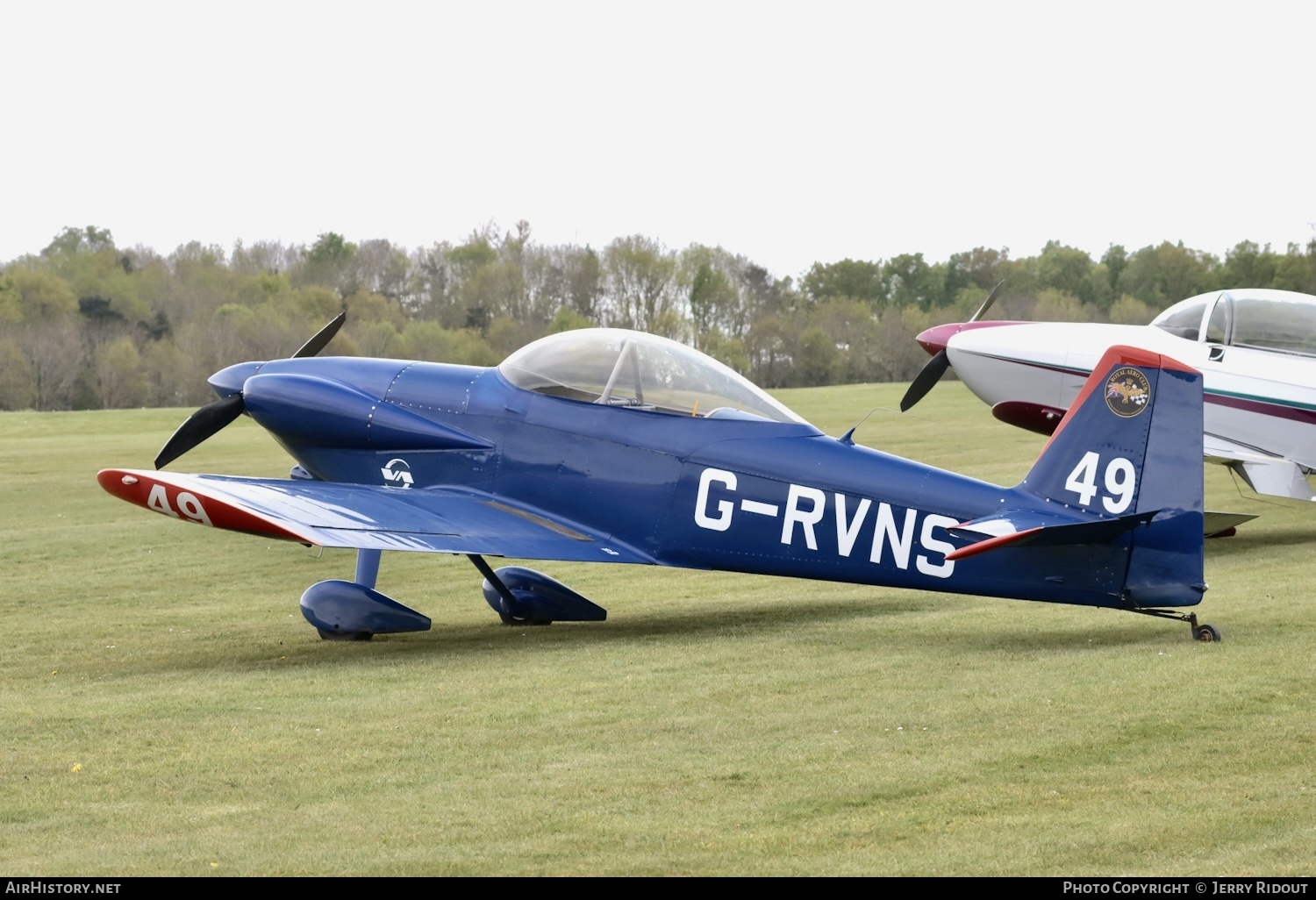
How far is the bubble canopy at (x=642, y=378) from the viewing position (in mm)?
9742

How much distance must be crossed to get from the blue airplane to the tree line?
2135 inches

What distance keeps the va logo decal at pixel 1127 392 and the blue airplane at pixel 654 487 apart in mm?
11

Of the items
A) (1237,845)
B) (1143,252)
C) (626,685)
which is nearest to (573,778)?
(626,685)

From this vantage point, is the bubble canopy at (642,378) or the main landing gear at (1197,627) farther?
the bubble canopy at (642,378)

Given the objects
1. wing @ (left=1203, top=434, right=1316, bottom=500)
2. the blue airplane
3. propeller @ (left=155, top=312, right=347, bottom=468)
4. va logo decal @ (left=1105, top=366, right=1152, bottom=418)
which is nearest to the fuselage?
the blue airplane

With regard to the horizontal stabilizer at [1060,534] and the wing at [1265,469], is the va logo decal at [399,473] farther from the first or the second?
the wing at [1265,469]

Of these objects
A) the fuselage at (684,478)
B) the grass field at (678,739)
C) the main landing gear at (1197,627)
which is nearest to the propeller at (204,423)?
the fuselage at (684,478)

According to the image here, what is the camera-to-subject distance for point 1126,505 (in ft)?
27.1

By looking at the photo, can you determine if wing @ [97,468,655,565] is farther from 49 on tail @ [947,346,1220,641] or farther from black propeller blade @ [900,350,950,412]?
black propeller blade @ [900,350,950,412]

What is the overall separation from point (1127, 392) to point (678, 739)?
11.6ft

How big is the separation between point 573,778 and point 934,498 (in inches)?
148

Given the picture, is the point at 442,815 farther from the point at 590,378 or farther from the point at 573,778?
the point at 590,378

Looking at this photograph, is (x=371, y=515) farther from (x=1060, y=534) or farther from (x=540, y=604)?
(x=1060, y=534)

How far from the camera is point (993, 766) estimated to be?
5777mm
